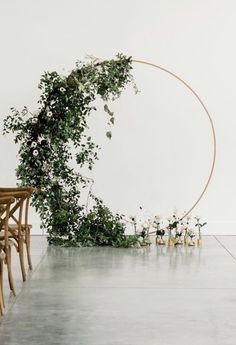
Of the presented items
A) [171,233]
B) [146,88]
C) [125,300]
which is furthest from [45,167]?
[125,300]

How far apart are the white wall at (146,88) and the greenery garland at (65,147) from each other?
59.8 inches

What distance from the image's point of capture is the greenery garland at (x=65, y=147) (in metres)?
9.72

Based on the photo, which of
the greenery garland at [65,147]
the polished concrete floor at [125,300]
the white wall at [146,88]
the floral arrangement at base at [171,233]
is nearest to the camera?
the polished concrete floor at [125,300]

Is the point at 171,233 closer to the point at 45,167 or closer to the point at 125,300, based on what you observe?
the point at 45,167

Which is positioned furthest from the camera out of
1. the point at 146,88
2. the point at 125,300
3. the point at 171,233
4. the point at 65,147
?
the point at 146,88

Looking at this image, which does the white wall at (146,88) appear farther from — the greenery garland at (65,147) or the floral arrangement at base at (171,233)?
the greenery garland at (65,147)

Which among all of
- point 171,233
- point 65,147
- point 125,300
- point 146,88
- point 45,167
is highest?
point 146,88

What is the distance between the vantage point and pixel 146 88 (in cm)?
1179

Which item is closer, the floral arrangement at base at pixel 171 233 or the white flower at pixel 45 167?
the white flower at pixel 45 167

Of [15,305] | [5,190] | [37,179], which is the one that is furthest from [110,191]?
[15,305]

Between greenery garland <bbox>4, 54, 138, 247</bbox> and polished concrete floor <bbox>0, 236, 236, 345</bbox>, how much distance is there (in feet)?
2.12

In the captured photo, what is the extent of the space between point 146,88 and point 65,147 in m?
2.23

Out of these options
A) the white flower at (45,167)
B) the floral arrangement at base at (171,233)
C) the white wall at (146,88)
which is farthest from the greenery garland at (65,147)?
the white wall at (146,88)

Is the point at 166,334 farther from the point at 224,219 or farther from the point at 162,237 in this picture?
the point at 224,219
